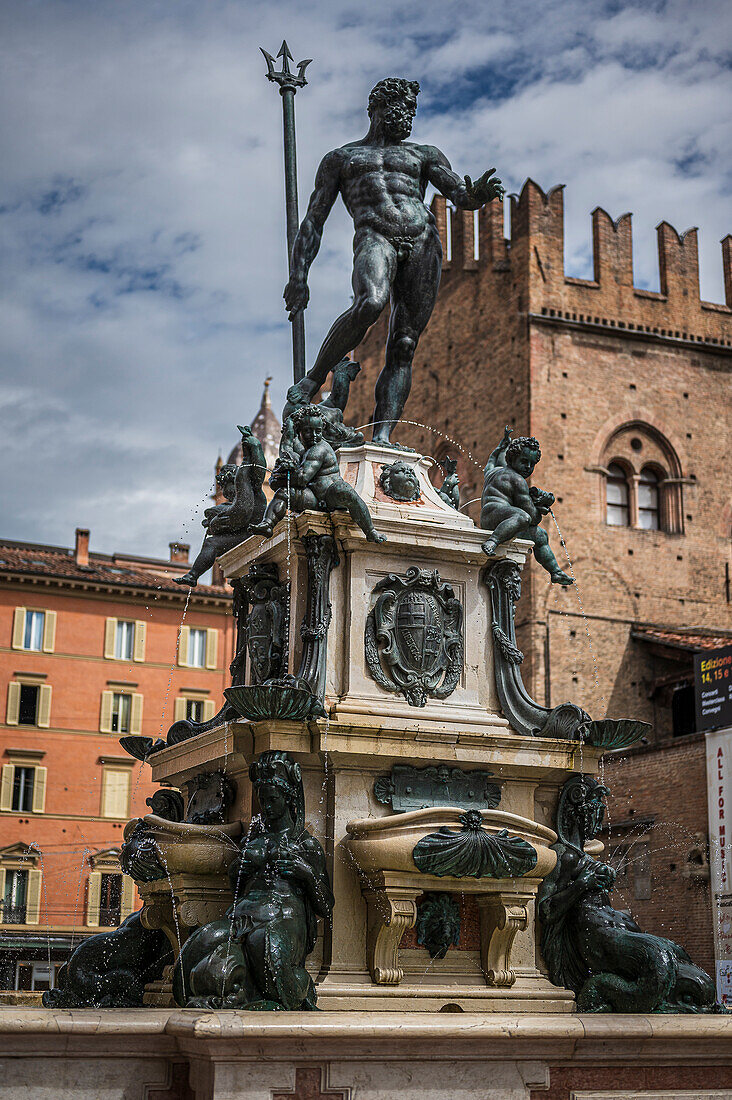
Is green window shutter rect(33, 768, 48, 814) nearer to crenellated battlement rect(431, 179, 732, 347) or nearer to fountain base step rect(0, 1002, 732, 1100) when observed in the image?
crenellated battlement rect(431, 179, 732, 347)

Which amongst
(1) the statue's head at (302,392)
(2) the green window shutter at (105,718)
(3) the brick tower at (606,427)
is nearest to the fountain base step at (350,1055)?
(1) the statue's head at (302,392)

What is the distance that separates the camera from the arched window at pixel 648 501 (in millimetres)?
38031

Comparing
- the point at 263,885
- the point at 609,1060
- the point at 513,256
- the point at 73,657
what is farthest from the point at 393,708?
the point at 73,657

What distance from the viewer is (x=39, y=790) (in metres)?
40.5

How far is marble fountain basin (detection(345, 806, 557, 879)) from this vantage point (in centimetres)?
775

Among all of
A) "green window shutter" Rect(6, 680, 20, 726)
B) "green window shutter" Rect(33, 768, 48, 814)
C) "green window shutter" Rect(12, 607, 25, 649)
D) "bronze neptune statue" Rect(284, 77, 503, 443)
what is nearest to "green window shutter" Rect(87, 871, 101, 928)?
"green window shutter" Rect(33, 768, 48, 814)

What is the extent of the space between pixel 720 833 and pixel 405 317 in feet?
65.6

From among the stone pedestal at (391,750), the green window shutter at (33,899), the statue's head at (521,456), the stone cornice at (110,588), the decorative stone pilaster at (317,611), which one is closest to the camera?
the stone pedestal at (391,750)

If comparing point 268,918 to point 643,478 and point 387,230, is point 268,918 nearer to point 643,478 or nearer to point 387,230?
point 387,230

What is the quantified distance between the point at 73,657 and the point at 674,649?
18.1 metres

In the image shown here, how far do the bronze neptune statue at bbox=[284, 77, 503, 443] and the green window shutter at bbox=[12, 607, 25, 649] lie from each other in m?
33.7

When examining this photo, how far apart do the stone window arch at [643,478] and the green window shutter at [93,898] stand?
16.9m

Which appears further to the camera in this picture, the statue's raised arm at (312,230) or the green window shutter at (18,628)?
the green window shutter at (18,628)

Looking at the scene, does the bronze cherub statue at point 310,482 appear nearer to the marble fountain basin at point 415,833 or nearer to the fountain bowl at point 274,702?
the fountain bowl at point 274,702
